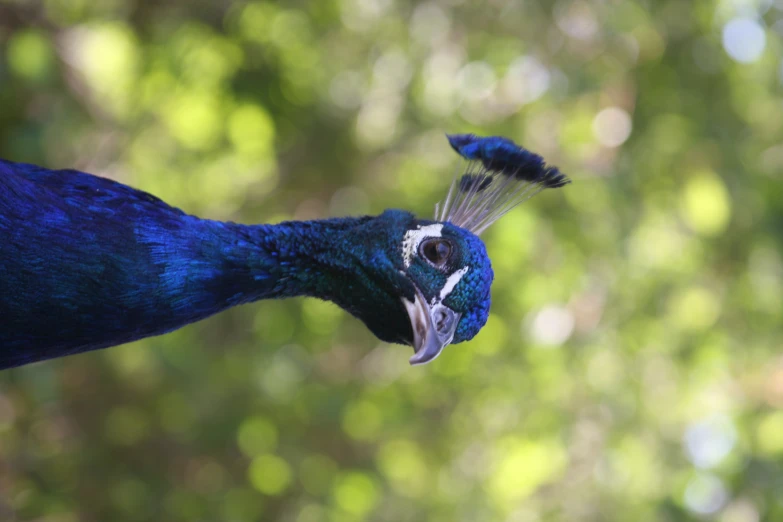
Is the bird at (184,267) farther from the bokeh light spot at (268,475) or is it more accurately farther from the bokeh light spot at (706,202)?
the bokeh light spot at (706,202)

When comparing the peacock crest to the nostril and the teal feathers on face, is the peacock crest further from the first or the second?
the nostril

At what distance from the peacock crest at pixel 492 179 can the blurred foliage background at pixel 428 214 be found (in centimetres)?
157

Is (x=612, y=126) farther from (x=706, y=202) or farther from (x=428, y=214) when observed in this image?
(x=428, y=214)

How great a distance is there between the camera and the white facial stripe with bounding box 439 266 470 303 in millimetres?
1314

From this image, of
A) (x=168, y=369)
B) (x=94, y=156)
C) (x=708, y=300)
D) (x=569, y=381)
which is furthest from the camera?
(x=708, y=300)

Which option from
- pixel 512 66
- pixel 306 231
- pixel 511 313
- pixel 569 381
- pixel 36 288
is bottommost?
pixel 36 288

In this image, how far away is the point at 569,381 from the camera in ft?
11.7

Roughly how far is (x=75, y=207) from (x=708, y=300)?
333cm

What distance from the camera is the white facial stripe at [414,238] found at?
4.48 feet

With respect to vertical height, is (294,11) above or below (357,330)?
above

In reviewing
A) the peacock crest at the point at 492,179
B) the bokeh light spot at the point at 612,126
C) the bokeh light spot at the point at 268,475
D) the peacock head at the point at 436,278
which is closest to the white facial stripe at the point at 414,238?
the peacock head at the point at 436,278

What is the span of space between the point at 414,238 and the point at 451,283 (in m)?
0.13

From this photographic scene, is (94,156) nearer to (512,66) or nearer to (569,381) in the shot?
(512,66)

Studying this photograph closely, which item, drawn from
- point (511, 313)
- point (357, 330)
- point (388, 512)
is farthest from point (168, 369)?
point (511, 313)
